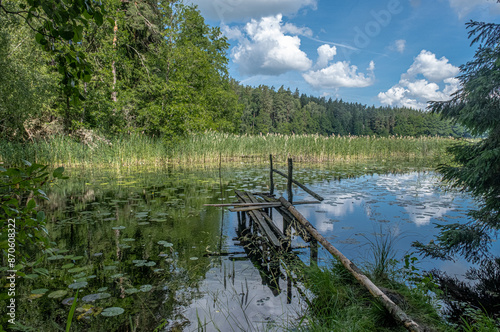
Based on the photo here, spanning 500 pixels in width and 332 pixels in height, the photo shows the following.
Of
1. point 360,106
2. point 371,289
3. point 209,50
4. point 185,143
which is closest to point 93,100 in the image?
point 185,143

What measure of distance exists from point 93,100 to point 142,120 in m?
3.40

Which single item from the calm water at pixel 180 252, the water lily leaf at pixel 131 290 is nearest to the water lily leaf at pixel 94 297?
the calm water at pixel 180 252

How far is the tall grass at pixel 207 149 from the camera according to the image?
14023 mm

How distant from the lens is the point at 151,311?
3086 mm

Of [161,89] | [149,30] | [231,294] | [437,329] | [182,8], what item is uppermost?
[182,8]

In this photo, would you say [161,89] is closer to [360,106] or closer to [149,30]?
[149,30]

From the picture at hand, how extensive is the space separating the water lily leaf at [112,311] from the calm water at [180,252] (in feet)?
0.04

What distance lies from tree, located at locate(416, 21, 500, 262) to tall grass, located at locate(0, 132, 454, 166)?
28.3 feet

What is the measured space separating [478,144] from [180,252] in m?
4.83

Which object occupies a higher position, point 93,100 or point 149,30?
point 149,30

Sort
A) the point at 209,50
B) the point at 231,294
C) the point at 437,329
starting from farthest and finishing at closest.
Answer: the point at 209,50, the point at 231,294, the point at 437,329

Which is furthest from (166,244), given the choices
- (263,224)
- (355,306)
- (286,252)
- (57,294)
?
(355,306)

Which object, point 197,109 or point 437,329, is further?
point 197,109

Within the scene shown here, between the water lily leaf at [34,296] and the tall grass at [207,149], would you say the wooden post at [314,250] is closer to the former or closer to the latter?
the water lily leaf at [34,296]
